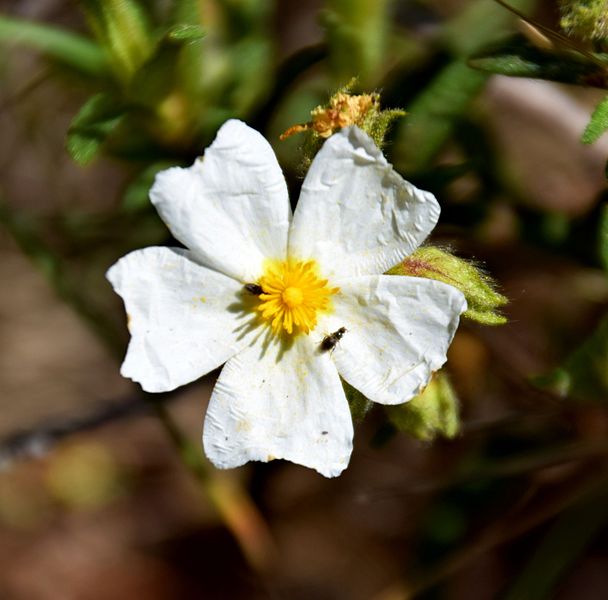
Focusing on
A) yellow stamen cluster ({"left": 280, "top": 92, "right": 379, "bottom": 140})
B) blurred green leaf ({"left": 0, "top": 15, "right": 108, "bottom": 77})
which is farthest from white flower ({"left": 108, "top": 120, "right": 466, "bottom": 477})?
blurred green leaf ({"left": 0, "top": 15, "right": 108, "bottom": 77})

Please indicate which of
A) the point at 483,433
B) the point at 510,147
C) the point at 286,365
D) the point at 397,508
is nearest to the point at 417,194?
the point at 286,365

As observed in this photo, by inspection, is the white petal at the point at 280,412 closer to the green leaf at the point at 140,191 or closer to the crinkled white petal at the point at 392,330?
the crinkled white petal at the point at 392,330

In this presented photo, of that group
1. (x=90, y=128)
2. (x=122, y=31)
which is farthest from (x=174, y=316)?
(x=122, y=31)

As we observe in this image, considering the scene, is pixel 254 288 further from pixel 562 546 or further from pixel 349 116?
pixel 562 546

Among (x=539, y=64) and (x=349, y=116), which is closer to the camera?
(x=349, y=116)

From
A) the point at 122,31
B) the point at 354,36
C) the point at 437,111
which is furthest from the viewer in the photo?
the point at 354,36

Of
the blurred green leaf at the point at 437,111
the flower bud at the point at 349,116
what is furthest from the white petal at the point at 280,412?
the blurred green leaf at the point at 437,111
